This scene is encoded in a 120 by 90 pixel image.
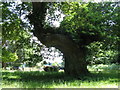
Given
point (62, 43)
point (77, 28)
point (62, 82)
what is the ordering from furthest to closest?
point (77, 28)
point (62, 43)
point (62, 82)

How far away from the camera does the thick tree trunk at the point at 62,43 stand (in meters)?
9.37

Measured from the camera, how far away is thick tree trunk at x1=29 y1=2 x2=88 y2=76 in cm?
937

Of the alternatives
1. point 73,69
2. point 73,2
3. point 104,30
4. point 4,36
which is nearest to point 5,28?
point 4,36

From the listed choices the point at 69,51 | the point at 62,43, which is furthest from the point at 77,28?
the point at 69,51

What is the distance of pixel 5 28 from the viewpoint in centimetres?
892

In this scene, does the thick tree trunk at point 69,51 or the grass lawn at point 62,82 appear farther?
the thick tree trunk at point 69,51

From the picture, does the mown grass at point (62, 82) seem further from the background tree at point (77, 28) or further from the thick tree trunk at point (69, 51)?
the background tree at point (77, 28)

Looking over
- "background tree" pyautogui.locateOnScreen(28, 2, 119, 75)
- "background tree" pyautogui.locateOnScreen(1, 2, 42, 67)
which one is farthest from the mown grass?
"background tree" pyautogui.locateOnScreen(1, 2, 42, 67)

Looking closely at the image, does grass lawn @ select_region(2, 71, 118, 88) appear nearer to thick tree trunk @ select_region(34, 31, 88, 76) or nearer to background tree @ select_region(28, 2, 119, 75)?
thick tree trunk @ select_region(34, 31, 88, 76)

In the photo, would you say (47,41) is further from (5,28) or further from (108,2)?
(108,2)

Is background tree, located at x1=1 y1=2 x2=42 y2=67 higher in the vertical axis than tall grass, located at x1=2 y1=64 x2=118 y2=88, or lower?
higher

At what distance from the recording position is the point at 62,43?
9438mm

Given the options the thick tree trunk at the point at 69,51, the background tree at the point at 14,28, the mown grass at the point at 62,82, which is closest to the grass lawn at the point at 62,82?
the mown grass at the point at 62,82

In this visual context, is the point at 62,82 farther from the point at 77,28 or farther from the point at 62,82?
the point at 77,28
